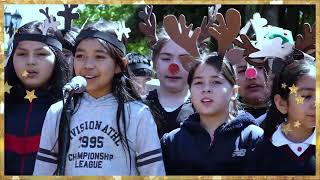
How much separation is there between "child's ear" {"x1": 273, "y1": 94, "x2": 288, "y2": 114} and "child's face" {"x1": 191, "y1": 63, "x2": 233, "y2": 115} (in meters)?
0.34

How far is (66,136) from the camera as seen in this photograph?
5.04 meters

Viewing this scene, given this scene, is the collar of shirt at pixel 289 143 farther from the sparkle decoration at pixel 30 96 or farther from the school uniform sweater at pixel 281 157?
the sparkle decoration at pixel 30 96

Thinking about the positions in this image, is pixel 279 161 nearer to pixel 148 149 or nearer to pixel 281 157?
pixel 281 157

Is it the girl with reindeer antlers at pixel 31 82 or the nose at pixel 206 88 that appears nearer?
the nose at pixel 206 88

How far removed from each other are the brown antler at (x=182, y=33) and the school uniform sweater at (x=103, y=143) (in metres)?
0.50

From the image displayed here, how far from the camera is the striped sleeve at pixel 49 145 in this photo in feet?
16.8

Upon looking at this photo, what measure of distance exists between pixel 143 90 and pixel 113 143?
0.42 m

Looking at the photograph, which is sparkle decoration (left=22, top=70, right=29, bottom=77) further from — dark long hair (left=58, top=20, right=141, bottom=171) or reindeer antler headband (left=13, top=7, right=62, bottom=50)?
dark long hair (left=58, top=20, right=141, bottom=171)

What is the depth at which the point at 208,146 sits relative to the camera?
513 cm

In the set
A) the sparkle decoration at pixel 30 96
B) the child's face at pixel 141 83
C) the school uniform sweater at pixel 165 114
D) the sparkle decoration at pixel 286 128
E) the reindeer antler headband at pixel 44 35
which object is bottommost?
the sparkle decoration at pixel 286 128

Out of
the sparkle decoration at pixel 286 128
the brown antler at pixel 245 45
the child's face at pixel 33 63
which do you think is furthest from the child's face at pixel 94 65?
the sparkle decoration at pixel 286 128

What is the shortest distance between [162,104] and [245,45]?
2.32ft

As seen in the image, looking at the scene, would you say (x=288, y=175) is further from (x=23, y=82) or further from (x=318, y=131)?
(x=23, y=82)

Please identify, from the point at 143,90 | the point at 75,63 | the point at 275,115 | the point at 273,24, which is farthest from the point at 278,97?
the point at 75,63
